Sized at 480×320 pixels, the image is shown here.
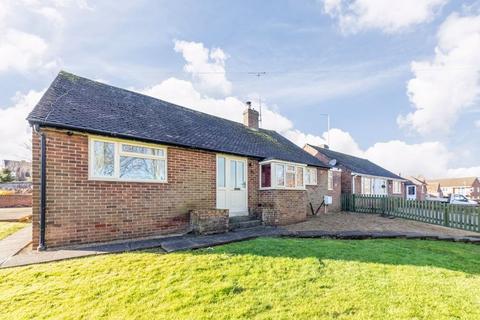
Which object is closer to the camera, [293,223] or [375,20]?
[375,20]

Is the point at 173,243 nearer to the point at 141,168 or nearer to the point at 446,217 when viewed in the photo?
the point at 141,168

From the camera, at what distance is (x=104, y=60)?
10.8 m

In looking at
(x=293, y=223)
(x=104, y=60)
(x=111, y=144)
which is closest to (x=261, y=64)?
(x=104, y=60)

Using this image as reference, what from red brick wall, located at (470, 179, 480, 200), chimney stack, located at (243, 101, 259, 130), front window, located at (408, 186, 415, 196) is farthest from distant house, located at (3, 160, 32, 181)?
red brick wall, located at (470, 179, 480, 200)

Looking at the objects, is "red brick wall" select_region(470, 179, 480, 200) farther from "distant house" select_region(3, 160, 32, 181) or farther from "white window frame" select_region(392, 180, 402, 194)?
"distant house" select_region(3, 160, 32, 181)

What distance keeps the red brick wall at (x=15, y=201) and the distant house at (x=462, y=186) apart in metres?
83.7

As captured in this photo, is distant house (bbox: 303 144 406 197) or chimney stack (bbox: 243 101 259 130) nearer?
chimney stack (bbox: 243 101 259 130)

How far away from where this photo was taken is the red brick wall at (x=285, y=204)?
1098 centimetres

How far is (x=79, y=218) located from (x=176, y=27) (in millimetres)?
8170

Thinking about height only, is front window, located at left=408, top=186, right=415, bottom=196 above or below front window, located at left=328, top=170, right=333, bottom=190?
below

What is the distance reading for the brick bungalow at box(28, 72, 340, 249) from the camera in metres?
6.53

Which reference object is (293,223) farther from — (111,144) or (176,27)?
(176,27)

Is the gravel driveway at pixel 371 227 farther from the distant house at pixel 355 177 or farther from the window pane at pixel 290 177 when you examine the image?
the distant house at pixel 355 177

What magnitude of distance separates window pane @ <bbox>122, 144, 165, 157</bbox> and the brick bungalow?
0.03 m
